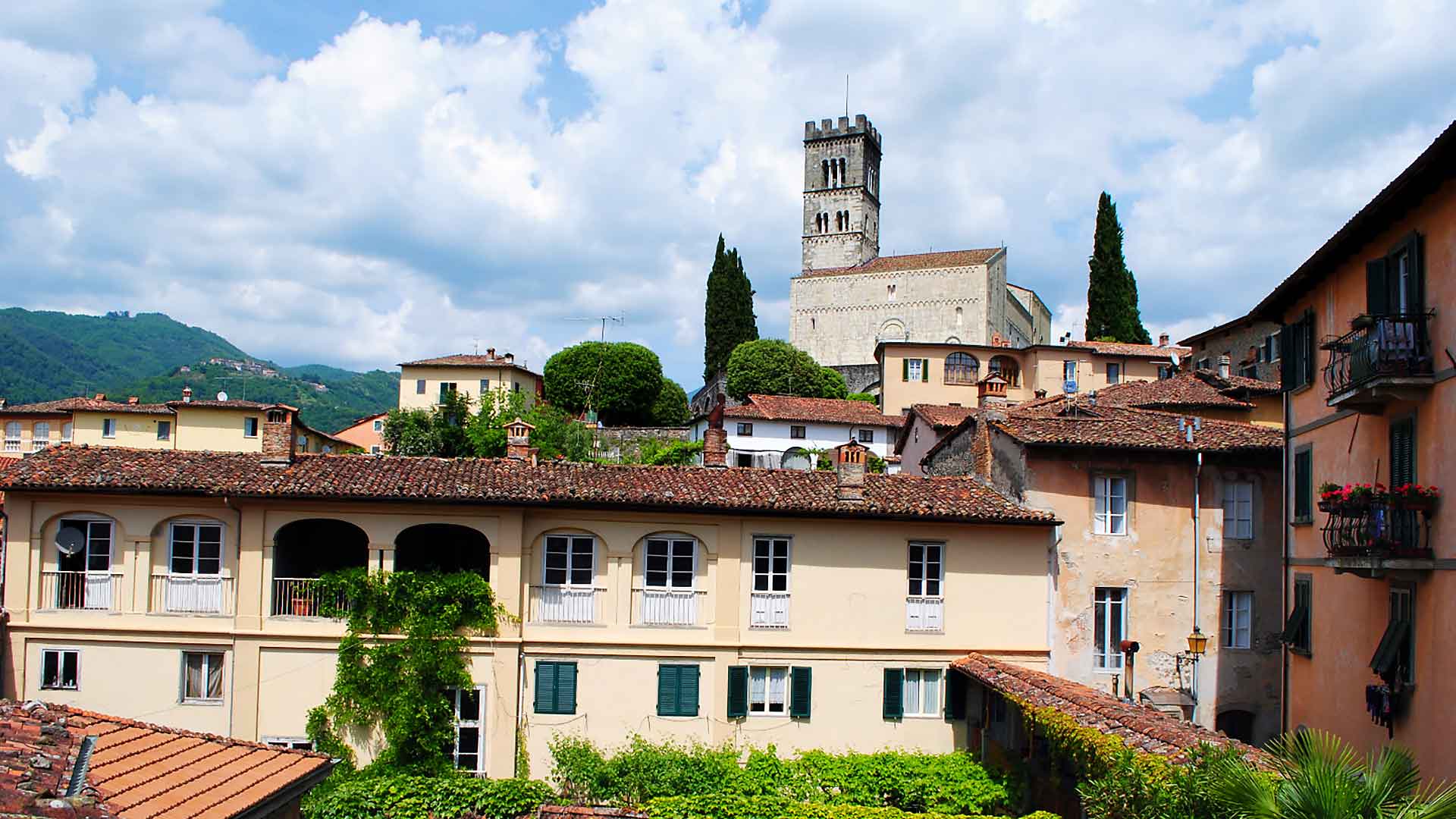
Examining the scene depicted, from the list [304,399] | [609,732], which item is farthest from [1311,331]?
[304,399]

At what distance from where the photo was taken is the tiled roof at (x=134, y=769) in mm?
10492

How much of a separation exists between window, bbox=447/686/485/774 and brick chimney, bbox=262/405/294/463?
6.68 m

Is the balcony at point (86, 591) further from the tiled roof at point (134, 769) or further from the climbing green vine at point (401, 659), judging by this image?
the tiled roof at point (134, 769)

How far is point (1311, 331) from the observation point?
73.0 ft

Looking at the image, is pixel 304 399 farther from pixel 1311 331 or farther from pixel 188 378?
pixel 1311 331

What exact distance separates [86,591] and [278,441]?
5.05 m

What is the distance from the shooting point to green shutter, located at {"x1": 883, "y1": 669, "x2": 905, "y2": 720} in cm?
2503

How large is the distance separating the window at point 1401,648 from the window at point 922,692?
968 centimetres

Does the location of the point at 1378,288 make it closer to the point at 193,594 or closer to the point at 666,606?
the point at 666,606

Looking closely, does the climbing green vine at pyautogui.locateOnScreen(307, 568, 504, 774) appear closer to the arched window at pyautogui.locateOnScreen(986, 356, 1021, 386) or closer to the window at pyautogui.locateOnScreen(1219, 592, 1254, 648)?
the window at pyautogui.locateOnScreen(1219, 592, 1254, 648)

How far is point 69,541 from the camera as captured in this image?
24.1 m

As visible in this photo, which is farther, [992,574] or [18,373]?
[18,373]

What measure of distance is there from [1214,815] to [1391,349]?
347 inches

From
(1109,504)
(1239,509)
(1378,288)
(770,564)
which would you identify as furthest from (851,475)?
(1378,288)
